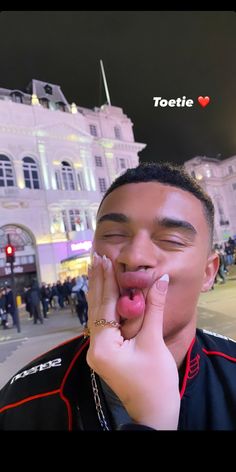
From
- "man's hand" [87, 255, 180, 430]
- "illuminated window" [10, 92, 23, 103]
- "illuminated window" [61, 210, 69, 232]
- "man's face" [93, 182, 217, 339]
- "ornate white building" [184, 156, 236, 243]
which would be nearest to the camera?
"man's hand" [87, 255, 180, 430]

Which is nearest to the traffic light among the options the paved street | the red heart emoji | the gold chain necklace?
the paved street

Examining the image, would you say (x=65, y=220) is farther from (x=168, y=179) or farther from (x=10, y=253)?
(x=168, y=179)

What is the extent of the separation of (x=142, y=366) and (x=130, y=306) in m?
0.08

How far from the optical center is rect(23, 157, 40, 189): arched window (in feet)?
4.00

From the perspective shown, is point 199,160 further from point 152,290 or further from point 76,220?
point 152,290

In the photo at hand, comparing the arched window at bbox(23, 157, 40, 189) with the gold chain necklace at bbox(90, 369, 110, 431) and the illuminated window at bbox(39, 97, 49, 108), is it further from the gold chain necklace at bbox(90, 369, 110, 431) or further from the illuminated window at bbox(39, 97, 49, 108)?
the gold chain necklace at bbox(90, 369, 110, 431)

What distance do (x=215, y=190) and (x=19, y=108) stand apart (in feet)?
2.73

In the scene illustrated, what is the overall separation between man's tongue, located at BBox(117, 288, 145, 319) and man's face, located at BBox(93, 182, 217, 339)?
0.11 ft

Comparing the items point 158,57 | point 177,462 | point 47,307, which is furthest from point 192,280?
point 158,57

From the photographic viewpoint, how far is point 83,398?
500 mm

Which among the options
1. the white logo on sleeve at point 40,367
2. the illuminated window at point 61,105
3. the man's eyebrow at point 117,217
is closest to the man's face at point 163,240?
the man's eyebrow at point 117,217

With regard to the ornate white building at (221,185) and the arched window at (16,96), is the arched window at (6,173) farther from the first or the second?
the ornate white building at (221,185)

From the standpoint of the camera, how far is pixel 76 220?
3.60 ft

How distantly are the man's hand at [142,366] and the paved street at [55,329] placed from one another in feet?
1.92
